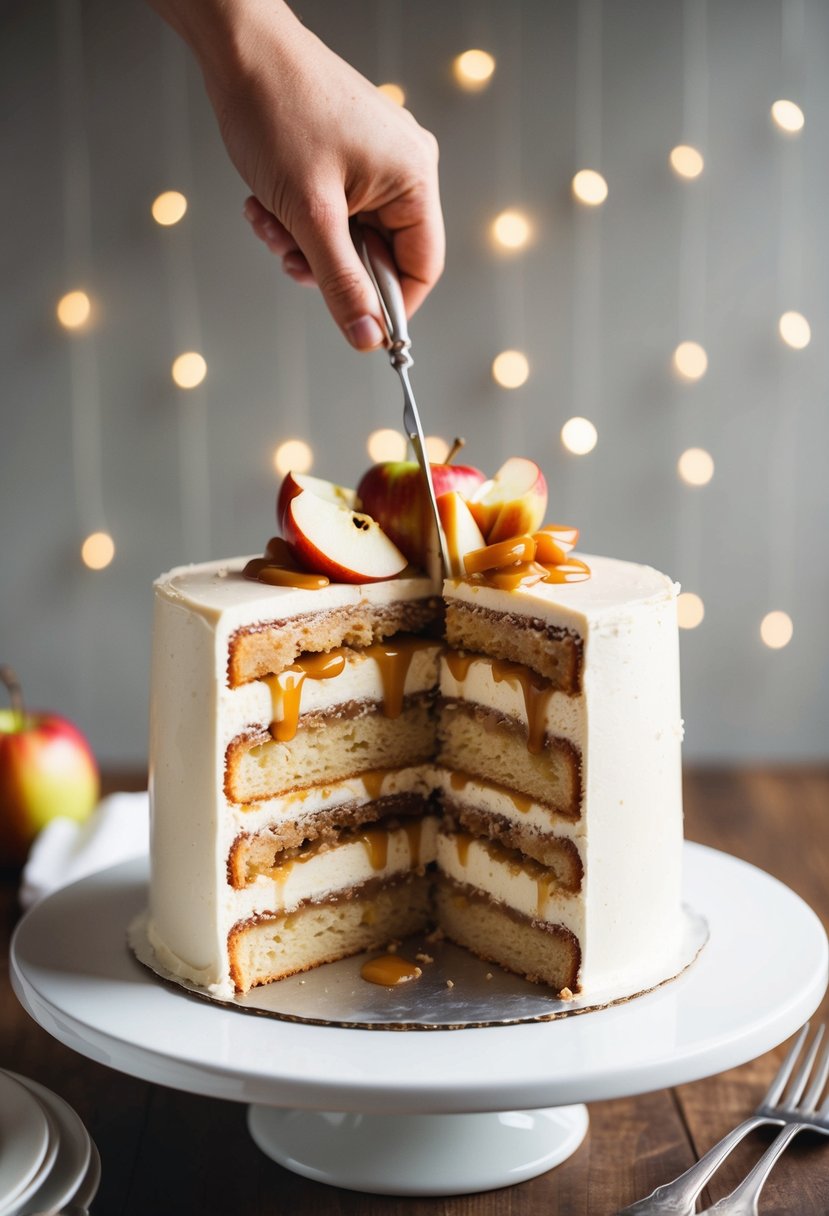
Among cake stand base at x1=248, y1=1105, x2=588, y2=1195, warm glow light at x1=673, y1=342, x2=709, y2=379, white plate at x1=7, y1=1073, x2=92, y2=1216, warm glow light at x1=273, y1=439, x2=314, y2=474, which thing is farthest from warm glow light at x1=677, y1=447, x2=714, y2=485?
white plate at x1=7, y1=1073, x2=92, y2=1216

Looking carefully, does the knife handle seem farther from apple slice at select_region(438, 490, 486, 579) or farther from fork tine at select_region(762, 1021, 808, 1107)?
fork tine at select_region(762, 1021, 808, 1107)

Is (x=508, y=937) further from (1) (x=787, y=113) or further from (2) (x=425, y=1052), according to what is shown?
(1) (x=787, y=113)

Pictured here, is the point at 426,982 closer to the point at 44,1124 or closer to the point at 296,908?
the point at 296,908

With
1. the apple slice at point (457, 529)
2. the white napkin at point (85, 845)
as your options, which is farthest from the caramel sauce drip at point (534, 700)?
the white napkin at point (85, 845)

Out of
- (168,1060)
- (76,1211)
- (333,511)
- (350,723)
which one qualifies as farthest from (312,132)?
(76,1211)

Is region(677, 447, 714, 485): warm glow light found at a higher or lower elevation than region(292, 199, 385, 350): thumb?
lower

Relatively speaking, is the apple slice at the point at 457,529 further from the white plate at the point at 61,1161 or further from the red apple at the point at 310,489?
the white plate at the point at 61,1161

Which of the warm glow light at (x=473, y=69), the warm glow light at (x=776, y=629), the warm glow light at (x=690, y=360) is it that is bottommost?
the warm glow light at (x=776, y=629)
